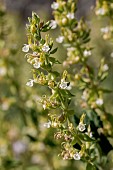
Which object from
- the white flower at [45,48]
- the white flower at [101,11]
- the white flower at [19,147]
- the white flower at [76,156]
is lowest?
the white flower at [76,156]

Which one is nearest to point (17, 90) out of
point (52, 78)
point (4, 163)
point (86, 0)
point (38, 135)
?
point (38, 135)

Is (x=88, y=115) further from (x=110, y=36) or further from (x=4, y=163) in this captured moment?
(x=4, y=163)

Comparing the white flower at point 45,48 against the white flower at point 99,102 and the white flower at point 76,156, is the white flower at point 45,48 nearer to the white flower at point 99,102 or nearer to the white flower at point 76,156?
the white flower at point 76,156

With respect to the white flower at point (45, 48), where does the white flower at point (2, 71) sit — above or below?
above

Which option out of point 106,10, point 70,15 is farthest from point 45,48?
point 106,10

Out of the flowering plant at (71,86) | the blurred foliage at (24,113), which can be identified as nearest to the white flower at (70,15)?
the flowering plant at (71,86)

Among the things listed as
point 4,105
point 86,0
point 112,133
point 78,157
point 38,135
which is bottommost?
point 78,157

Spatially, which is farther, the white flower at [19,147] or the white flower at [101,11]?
the white flower at [19,147]

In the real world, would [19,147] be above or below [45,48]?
above

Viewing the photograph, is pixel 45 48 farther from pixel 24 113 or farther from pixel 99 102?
pixel 24 113

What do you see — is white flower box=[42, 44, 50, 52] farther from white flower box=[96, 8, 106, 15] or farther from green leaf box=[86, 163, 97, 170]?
white flower box=[96, 8, 106, 15]

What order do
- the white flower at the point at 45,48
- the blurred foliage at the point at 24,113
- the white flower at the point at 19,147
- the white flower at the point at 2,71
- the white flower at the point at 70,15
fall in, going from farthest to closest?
the white flower at the point at 19,147 → the white flower at the point at 2,71 → the blurred foliage at the point at 24,113 → the white flower at the point at 70,15 → the white flower at the point at 45,48
